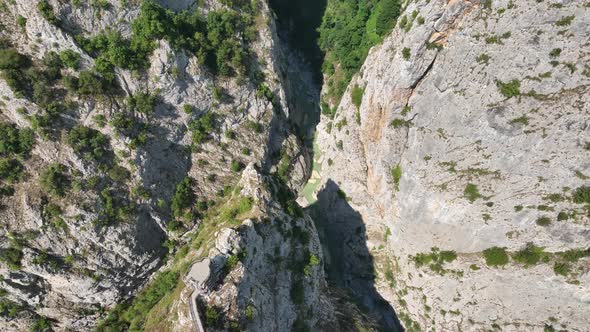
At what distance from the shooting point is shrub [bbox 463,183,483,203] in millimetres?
35000

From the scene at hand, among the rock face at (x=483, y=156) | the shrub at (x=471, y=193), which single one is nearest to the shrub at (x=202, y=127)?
the rock face at (x=483, y=156)

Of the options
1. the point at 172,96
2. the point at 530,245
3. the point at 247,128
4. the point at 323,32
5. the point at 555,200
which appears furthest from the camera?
the point at 323,32

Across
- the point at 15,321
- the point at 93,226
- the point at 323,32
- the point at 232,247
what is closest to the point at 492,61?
the point at 232,247

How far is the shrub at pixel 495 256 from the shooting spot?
114 feet

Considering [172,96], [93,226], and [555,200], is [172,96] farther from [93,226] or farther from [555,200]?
[555,200]

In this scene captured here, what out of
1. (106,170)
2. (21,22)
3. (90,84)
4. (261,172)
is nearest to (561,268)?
(261,172)

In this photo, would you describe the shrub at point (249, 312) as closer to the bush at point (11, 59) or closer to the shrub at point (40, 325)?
the shrub at point (40, 325)

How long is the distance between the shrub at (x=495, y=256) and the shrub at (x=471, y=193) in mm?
5255

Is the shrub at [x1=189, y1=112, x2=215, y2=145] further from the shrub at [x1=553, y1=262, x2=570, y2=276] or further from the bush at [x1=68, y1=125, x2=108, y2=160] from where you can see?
the shrub at [x1=553, y1=262, x2=570, y2=276]

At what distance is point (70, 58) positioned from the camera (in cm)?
3525

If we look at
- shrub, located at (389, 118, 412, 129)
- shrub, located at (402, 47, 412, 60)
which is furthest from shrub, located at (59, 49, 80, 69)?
shrub, located at (389, 118, 412, 129)

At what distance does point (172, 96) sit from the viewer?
4028 cm

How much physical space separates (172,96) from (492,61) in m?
31.6

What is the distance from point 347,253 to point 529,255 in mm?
22094
